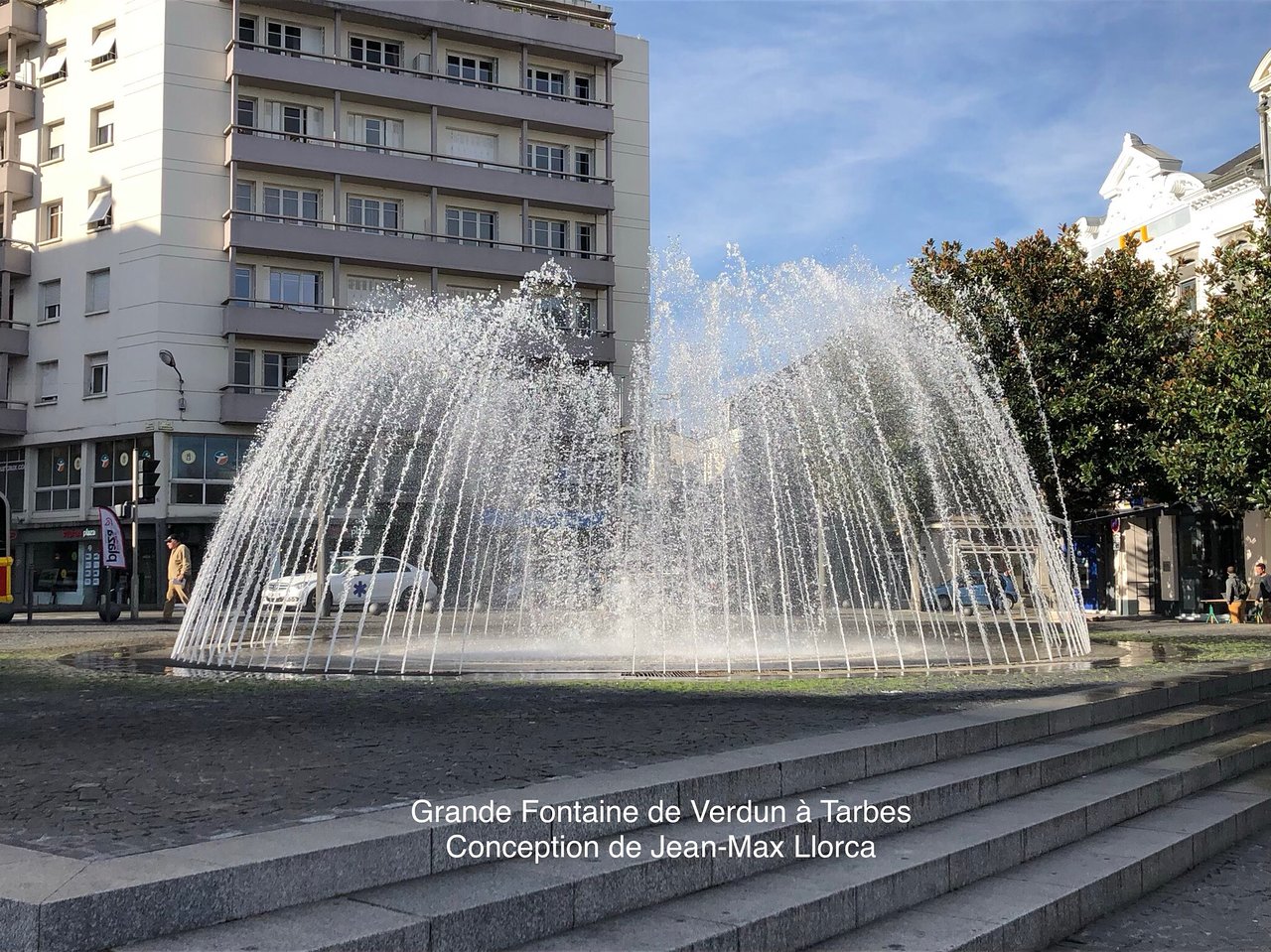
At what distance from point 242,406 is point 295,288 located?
4135 millimetres

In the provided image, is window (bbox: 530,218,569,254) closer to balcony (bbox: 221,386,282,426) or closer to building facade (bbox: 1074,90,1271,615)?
balcony (bbox: 221,386,282,426)

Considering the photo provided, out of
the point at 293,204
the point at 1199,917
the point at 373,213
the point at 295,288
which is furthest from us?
the point at 373,213

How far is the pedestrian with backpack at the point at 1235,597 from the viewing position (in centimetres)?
2597

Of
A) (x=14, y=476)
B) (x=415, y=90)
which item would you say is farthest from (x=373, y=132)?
(x=14, y=476)

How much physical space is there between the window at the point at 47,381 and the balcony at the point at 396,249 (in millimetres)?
7548

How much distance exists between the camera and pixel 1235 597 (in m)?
27.0

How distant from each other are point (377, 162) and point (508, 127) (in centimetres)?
512

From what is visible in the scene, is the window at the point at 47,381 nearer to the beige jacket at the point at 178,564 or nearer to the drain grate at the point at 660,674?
the beige jacket at the point at 178,564

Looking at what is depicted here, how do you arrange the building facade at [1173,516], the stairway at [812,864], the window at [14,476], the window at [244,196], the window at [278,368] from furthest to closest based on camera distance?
the window at [14,476], the window at [278,368], the window at [244,196], the building facade at [1173,516], the stairway at [812,864]

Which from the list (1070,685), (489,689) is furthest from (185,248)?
(1070,685)

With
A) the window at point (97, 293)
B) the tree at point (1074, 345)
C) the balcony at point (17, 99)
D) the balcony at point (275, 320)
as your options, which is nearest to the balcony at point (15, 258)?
the window at point (97, 293)

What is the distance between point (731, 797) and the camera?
584 centimetres

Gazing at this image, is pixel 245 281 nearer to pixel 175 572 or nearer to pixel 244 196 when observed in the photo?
pixel 244 196

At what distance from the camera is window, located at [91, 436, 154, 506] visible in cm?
3584
